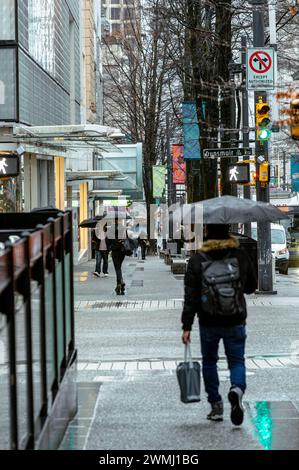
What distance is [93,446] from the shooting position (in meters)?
7.08

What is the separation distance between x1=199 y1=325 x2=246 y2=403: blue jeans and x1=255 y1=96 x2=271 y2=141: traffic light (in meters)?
13.9

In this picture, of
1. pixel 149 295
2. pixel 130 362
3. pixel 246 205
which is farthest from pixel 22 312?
pixel 149 295

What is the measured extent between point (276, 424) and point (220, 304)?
1.03 m

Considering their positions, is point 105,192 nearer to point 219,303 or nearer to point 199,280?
point 199,280

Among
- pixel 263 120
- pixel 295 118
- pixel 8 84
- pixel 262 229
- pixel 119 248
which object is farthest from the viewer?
pixel 8 84

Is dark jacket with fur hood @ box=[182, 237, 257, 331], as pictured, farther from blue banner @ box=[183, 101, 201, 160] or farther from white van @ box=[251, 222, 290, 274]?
white van @ box=[251, 222, 290, 274]

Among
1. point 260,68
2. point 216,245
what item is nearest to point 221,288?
point 216,245

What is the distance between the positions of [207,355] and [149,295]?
1420 cm

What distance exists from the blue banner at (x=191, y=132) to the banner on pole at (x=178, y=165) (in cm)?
1328

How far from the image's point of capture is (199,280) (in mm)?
7773

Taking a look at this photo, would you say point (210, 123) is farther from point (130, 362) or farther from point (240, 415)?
point (240, 415)

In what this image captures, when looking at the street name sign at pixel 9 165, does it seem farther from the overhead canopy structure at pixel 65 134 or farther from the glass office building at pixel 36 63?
the glass office building at pixel 36 63

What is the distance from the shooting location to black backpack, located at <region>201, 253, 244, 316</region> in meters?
7.61

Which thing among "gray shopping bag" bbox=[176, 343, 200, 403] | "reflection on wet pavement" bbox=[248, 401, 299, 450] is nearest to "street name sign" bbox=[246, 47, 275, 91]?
"reflection on wet pavement" bbox=[248, 401, 299, 450]
